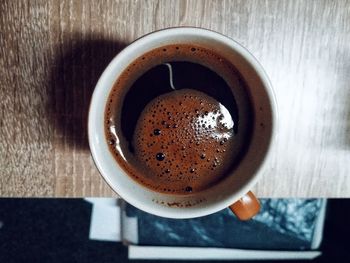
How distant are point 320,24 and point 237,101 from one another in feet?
0.57

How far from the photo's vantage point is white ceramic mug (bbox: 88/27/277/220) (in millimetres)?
499

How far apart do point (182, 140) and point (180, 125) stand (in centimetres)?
2

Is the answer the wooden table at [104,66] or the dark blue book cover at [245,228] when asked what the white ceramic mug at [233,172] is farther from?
the dark blue book cover at [245,228]

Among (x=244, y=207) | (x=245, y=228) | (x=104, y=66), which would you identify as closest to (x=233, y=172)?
(x=244, y=207)

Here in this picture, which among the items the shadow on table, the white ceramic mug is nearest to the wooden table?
the shadow on table

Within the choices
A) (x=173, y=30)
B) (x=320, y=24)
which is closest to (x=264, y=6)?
(x=320, y=24)

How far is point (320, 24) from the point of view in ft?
2.15

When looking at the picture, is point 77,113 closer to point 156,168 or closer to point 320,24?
point 156,168

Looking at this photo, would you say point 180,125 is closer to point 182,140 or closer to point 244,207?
point 182,140

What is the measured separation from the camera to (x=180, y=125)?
0.60 metres

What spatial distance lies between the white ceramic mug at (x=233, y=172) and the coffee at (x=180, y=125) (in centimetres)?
3

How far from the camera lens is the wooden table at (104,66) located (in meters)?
0.62

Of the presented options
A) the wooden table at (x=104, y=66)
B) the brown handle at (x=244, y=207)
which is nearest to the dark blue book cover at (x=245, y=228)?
the wooden table at (x=104, y=66)

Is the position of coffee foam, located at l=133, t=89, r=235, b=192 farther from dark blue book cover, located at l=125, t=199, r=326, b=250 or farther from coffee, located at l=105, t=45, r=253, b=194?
dark blue book cover, located at l=125, t=199, r=326, b=250
